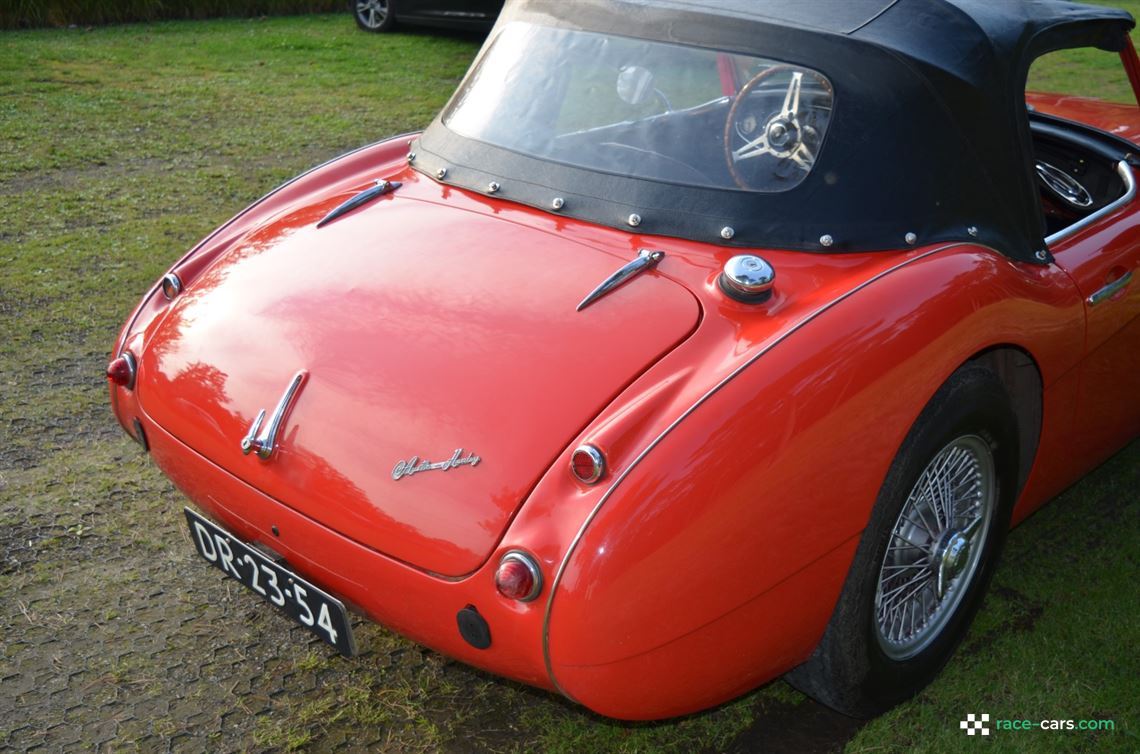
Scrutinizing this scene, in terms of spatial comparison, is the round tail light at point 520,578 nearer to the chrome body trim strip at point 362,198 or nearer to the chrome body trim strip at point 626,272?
the chrome body trim strip at point 626,272

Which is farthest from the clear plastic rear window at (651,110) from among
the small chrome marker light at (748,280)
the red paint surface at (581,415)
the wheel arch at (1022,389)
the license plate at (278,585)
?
the license plate at (278,585)

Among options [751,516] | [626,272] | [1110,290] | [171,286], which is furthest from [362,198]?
[1110,290]

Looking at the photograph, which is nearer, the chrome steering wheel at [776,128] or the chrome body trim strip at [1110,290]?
the chrome steering wheel at [776,128]

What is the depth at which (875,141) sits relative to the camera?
2.79 meters

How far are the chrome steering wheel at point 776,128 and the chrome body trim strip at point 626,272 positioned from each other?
34 centimetres

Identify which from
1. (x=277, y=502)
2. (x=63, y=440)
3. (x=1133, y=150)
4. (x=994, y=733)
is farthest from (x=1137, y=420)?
(x=63, y=440)

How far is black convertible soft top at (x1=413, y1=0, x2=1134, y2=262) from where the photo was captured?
276cm

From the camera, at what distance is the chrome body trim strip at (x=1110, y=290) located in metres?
3.05

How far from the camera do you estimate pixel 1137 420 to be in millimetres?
3518

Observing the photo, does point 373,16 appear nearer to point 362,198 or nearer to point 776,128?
point 362,198

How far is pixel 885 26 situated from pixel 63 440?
3.08m

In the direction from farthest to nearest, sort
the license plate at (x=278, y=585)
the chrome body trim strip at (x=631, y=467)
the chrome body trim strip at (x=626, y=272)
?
the chrome body trim strip at (x=626, y=272) < the license plate at (x=278, y=585) < the chrome body trim strip at (x=631, y=467)

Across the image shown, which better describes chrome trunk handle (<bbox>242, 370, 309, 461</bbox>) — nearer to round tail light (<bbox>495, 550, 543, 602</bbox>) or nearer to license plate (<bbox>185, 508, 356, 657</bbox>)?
license plate (<bbox>185, 508, 356, 657</bbox>)

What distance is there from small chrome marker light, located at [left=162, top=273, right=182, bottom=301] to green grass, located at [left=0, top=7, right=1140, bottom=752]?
81 cm
